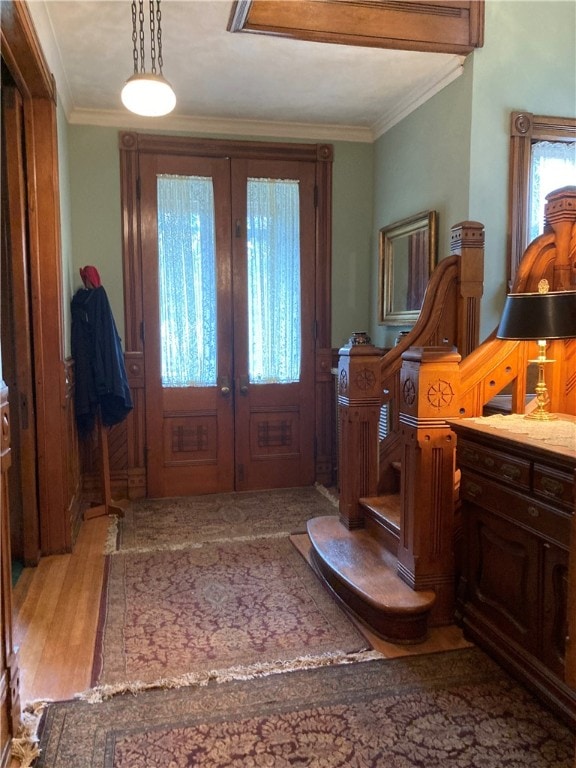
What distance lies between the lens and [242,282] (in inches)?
182

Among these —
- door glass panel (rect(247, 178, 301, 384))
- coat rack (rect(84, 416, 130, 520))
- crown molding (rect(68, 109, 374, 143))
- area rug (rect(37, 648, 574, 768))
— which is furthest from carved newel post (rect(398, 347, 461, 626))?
crown molding (rect(68, 109, 374, 143))

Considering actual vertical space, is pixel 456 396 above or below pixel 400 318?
below

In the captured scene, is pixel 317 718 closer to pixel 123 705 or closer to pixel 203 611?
pixel 123 705

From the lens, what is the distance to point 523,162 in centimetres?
348

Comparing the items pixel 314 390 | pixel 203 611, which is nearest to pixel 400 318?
pixel 314 390

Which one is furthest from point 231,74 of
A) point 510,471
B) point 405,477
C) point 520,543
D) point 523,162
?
point 520,543

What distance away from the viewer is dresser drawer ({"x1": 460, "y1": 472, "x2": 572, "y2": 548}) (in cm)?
194

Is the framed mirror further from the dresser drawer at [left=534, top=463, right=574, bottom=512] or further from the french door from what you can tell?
the dresser drawer at [left=534, top=463, right=574, bottom=512]

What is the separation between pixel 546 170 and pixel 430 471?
2.22m

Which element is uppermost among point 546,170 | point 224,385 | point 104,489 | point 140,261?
point 546,170

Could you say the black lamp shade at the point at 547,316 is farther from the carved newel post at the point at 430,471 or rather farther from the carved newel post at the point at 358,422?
the carved newel post at the point at 358,422

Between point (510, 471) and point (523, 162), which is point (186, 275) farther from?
point (510, 471)

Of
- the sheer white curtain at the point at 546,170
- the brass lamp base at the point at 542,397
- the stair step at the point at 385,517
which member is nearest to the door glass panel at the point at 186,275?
the stair step at the point at 385,517

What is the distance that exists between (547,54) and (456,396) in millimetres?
2388
